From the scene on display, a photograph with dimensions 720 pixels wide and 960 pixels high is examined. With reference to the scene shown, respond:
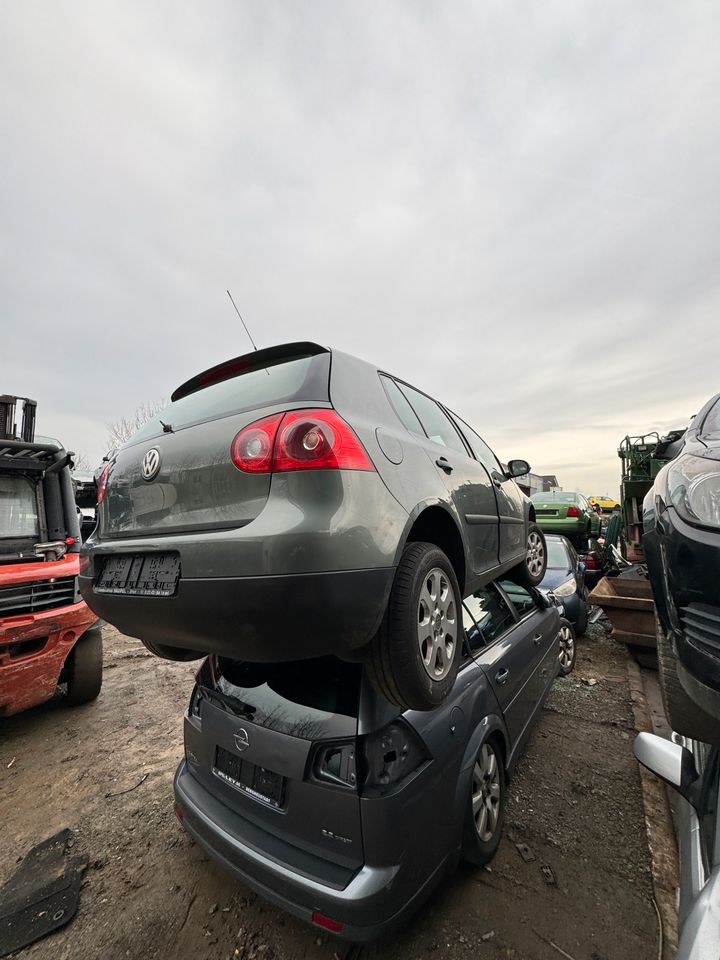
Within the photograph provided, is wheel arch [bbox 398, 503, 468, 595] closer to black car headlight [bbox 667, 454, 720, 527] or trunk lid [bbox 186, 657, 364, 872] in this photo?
trunk lid [bbox 186, 657, 364, 872]

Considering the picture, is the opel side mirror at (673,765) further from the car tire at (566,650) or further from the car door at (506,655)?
the car tire at (566,650)

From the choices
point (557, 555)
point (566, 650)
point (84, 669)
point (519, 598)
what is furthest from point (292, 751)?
point (557, 555)

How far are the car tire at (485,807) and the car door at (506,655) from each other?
0.25 meters

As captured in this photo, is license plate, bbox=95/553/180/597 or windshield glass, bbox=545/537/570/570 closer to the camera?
license plate, bbox=95/553/180/597

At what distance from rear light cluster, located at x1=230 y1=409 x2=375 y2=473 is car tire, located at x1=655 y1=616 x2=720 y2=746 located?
4.54 ft

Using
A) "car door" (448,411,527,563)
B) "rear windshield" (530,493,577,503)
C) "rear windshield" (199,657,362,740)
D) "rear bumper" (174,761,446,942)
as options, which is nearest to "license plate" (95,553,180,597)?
"rear windshield" (199,657,362,740)

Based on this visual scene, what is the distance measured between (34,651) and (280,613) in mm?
3285

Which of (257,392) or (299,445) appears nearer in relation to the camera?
(299,445)

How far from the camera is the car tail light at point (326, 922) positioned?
1509 mm

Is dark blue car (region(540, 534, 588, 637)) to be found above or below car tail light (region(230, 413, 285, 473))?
below

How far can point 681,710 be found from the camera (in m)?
1.69

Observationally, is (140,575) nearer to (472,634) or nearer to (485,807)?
(472,634)

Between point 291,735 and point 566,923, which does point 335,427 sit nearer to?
point 291,735

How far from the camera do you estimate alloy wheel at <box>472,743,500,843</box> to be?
2.06 meters
